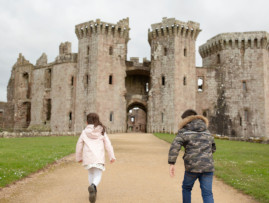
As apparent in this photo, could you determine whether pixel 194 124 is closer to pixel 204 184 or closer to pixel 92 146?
pixel 204 184

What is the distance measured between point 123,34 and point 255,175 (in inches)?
1129

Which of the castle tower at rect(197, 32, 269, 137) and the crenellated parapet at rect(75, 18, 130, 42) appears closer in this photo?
the crenellated parapet at rect(75, 18, 130, 42)

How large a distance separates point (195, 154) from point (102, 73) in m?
28.6

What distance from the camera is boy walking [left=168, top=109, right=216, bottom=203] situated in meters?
4.27

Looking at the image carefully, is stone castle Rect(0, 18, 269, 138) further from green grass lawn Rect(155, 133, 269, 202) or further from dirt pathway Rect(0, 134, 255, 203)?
dirt pathway Rect(0, 134, 255, 203)

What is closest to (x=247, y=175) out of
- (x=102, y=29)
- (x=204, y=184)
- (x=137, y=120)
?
(x=204, y=184)

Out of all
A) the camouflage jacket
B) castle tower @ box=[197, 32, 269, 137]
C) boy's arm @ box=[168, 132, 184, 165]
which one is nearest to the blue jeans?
the camouflage jacket

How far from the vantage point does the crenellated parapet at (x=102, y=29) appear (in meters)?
32.7

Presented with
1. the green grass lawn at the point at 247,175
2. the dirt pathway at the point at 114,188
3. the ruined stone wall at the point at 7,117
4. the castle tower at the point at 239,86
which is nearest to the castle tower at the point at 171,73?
the castle tower at the point at 239,86

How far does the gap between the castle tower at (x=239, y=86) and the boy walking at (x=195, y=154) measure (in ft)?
102

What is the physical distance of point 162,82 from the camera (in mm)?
33031

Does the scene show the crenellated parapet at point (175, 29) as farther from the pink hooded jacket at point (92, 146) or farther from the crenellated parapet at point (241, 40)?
the pink hooded jacket at point (92, 146)

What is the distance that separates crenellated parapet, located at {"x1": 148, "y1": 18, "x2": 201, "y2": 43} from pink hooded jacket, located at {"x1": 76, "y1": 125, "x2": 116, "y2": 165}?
29.3 m

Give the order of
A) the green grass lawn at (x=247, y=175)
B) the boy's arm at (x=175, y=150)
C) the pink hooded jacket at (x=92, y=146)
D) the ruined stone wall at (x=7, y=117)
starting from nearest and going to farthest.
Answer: the boy's arm at (x=175, y=150) → the pink hooded jacket at (x=92, y=146) → the green grass lawn at (x=247, y=175) → the ruined stone wall at (x=7, y=117)
